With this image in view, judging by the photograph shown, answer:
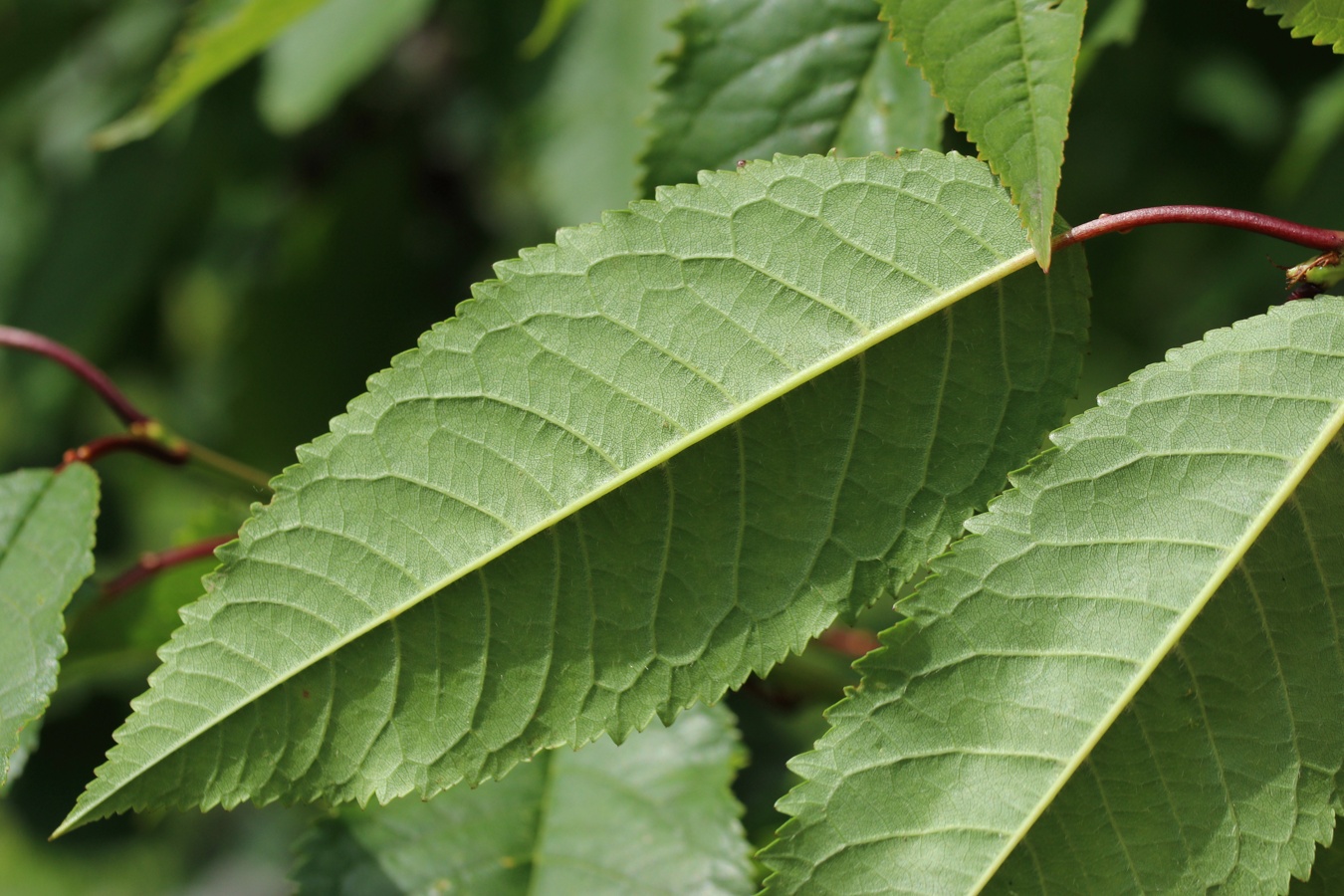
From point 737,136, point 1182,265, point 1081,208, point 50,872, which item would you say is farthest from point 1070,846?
point 50,872

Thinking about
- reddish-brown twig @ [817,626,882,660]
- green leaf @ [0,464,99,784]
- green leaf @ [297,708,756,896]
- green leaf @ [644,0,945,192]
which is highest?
green leaf @ [644,0,945,192]

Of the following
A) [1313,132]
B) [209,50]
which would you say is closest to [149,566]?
[209,50]

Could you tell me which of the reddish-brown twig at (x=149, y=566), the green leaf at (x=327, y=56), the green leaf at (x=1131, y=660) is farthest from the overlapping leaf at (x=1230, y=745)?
the green leaf at (x=327, y=56)

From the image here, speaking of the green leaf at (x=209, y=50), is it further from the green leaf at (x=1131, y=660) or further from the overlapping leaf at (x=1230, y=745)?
the overlapping leaf at (x=1230, y=745)

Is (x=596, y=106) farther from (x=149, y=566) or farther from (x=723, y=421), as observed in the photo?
(x=723, y=421)

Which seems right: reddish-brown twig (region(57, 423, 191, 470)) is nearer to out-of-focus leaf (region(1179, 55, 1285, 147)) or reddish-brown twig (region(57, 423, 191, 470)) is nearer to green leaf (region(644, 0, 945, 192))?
green leaf (region(644, 0, 945, 192))

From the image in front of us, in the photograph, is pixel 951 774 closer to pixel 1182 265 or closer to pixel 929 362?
pixel 929 362

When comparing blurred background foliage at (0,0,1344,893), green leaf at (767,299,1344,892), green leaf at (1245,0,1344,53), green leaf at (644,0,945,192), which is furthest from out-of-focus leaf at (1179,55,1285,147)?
green leaf at (767,299,1344,892)
